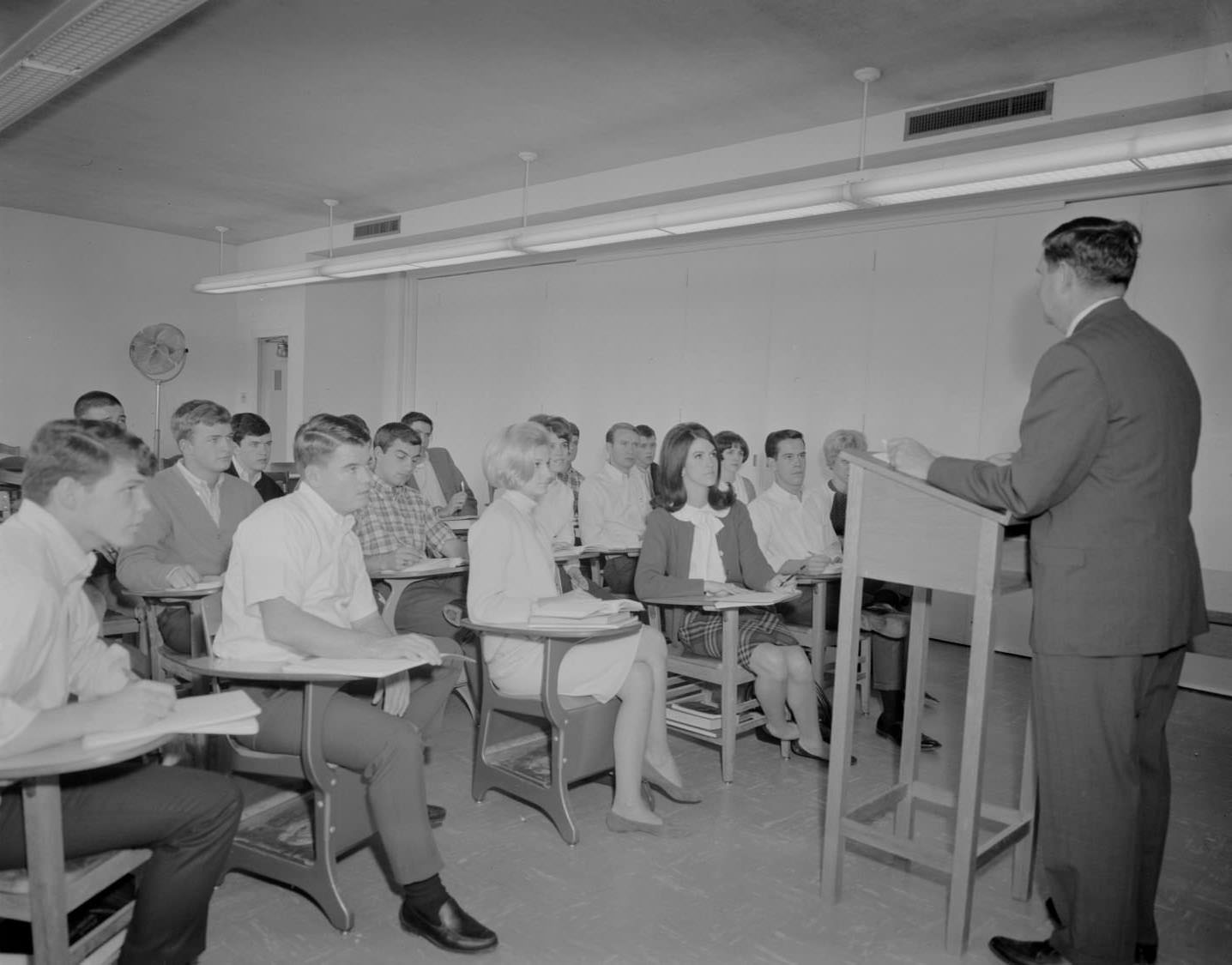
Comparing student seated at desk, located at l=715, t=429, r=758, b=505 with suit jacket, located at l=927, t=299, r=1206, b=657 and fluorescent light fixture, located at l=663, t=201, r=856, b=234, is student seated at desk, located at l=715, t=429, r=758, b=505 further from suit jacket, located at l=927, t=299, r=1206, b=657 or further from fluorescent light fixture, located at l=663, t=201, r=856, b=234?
suit jacket, located at l=927, t=299, r=1206, b=657

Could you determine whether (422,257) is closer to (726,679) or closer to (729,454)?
(729,454)

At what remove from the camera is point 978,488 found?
2033 millimetres

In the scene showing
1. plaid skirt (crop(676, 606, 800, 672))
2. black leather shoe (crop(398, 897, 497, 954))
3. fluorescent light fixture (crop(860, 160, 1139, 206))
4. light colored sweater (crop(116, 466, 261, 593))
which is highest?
fluorescent light fixture (crop(860, 160, 1139, 206))

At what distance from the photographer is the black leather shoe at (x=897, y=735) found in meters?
3.86

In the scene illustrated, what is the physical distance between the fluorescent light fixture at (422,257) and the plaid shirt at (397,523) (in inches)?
100

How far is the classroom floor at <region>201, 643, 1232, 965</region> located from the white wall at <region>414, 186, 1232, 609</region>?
2.31 metres

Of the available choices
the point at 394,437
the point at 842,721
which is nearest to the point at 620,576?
the point at 394,437

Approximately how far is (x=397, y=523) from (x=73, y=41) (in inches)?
97.6

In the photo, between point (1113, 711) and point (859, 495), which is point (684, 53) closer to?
point (859, 495)

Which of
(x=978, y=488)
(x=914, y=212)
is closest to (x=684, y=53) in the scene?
(x=914, y=212)

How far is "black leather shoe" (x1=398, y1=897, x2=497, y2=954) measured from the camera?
7.20 feet

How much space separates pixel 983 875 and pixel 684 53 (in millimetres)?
3615

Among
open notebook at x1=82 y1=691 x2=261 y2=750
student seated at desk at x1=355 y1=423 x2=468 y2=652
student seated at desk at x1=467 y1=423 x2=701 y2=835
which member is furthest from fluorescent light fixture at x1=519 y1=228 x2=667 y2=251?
open notebook at x1=82 y1=691 x2=261 y2=750

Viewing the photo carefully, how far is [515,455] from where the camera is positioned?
3.02 metres
